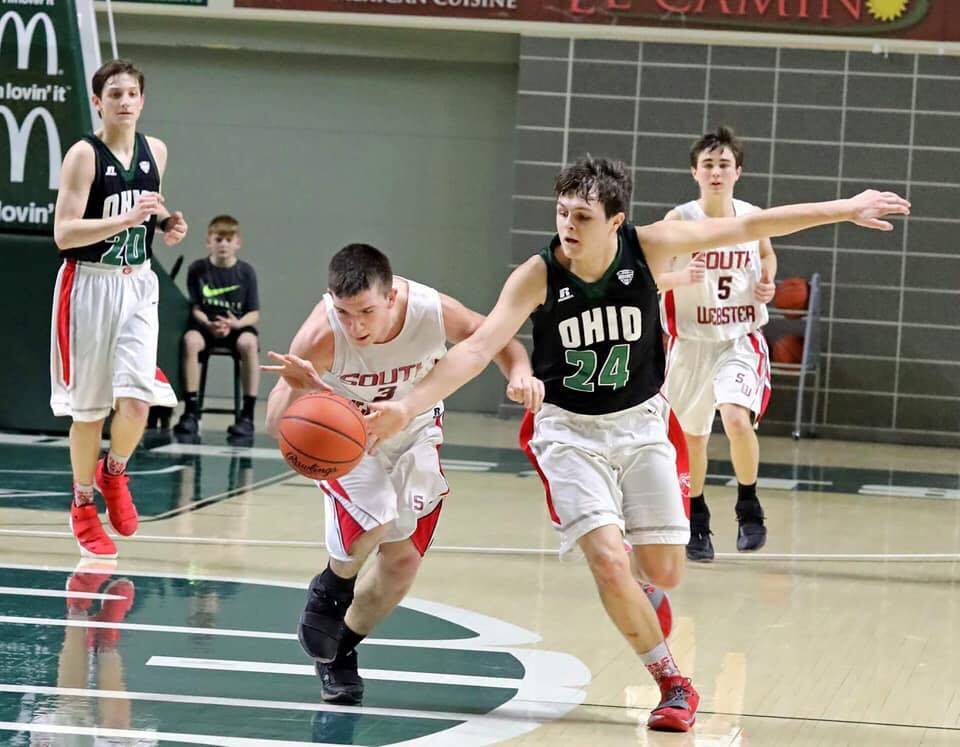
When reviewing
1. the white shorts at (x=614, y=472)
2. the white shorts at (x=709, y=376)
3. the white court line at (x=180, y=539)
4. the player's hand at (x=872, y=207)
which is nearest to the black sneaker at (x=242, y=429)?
the white court line at (x=180, y=539)

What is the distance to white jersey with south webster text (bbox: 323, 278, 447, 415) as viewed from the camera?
450cm

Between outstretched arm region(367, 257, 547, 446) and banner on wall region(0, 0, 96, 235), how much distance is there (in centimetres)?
612

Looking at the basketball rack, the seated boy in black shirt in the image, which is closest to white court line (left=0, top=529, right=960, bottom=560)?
the seated boy in black shirt

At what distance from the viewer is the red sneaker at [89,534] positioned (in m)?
6.41

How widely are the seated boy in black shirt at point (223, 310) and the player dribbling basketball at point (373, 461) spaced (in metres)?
6.70

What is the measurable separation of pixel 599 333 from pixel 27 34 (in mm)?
6392

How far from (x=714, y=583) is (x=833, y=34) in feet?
25.4

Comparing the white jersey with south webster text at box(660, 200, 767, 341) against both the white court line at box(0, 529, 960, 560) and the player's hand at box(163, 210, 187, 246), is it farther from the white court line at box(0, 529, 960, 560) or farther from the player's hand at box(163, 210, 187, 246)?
the player's hand at box(163, 210, 187, 246)

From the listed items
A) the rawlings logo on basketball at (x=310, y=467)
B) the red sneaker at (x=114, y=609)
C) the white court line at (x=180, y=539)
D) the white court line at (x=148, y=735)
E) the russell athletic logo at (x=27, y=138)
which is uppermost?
the russell athletic logo at (x=27, y=138)

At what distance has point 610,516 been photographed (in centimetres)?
439

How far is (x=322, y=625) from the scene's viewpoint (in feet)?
14.3

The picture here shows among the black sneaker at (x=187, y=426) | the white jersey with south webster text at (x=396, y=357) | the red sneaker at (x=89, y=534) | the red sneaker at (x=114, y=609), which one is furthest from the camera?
the black sneaker at (x=187, y=426)

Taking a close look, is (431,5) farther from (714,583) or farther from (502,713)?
(502,713)

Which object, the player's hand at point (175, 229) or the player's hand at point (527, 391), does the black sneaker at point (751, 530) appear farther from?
the player's hand at point (527, 391)
